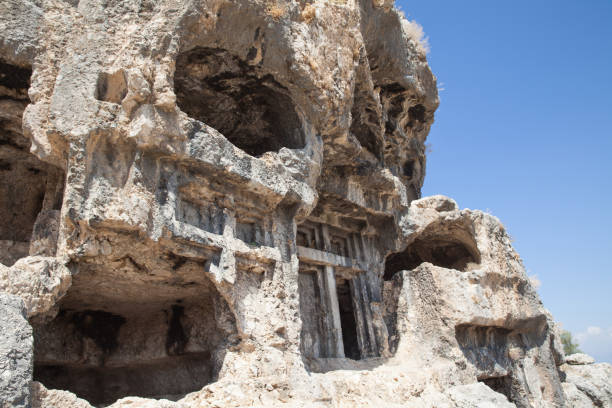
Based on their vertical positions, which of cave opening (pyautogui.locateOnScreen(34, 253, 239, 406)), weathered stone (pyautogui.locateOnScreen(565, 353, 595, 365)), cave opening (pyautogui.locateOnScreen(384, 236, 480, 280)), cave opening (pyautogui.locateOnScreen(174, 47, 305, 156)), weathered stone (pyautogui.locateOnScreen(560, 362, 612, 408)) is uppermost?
cave opening (pyautogui.locateOnScreen(174, 47, 305, 156))

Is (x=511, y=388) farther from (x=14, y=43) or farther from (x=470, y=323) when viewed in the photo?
(x=14, y=43)

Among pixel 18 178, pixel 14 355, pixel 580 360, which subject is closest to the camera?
pixel 14 355

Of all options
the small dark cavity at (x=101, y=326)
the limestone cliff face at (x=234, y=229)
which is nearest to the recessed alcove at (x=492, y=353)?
the limestone cliff face at (x=234, y=229)

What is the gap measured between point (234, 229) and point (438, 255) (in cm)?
536

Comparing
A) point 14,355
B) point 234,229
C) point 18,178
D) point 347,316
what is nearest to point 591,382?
point 347,316

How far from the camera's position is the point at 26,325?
3268 millimetres

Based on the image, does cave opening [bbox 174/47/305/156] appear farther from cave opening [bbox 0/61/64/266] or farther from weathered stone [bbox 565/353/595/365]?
weathered stone [bbox 565/353/595/365]

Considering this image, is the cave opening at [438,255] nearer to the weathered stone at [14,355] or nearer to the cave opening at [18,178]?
the cave opening at [18,178]

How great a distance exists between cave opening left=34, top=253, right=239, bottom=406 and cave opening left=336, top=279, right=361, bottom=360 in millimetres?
2200

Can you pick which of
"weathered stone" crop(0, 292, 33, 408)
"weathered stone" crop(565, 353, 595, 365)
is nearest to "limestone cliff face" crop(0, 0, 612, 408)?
"weathered stone" crop(0, 292, 33, 408)

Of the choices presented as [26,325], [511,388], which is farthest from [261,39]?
[511,388]

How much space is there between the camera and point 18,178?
6387 millimetres

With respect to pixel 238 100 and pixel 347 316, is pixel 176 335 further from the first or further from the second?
pixel 238 100

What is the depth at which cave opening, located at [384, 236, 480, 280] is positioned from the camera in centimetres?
874
